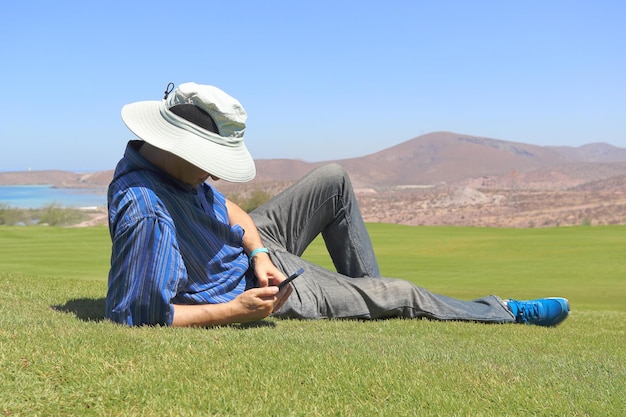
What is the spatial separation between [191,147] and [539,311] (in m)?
2.46

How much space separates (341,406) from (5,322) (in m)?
1.64

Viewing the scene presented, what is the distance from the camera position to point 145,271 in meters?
2.78

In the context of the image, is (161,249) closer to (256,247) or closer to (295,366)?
(256,247)

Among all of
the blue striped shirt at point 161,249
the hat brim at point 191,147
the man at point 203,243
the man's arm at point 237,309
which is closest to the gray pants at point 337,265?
the man at point 203,243

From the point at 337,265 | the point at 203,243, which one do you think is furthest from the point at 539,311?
the point at 203,243

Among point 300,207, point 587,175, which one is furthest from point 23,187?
point 300,207

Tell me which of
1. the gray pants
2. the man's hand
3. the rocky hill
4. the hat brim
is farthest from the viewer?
the rocky hill

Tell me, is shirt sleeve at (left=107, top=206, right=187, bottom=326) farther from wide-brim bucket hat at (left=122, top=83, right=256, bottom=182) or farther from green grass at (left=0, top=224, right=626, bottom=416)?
wide-brim bucket hat at (left=122, top=83, right=256, bottom=182)

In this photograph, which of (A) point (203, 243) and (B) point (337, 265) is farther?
(B) point (337, 265)

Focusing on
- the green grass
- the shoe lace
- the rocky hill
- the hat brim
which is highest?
the hat brim

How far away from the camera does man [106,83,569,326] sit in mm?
2834

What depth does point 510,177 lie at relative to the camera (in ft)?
491

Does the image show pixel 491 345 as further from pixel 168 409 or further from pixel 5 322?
pixel 5 322

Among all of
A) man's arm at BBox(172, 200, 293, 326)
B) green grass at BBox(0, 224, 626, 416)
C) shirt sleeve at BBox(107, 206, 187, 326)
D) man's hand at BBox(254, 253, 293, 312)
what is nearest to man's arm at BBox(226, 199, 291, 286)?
man's hand at BBox(254, 253, 293, 312)
